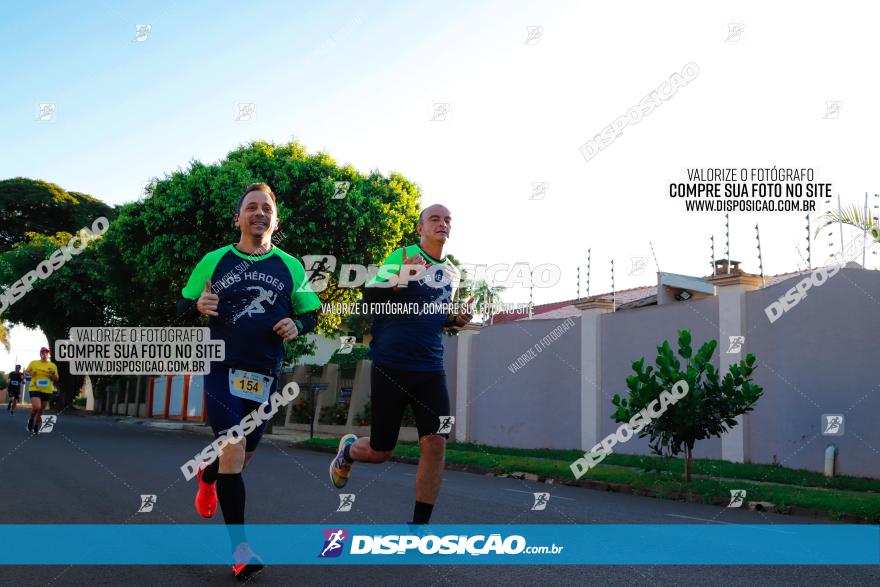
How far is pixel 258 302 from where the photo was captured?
4.55 meters

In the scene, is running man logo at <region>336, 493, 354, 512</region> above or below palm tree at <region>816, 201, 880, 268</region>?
below

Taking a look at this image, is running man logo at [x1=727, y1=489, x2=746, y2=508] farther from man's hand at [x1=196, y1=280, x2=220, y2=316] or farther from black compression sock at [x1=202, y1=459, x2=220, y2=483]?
man's hand at [x1=196, y1=280, x2=220, y2=316]

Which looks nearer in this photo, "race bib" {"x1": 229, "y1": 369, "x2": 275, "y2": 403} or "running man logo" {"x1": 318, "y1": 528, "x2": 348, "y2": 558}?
"race bib" {"x1": 229, "y1": 369, "x2": 275, "y2": 403}

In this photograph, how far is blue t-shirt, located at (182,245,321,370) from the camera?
4.48 meters

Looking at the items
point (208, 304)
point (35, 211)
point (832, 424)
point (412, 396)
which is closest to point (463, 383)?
point (832, 424)

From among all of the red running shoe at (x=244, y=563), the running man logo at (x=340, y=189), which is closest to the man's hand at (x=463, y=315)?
the red running shoe at (x=244, y=563)

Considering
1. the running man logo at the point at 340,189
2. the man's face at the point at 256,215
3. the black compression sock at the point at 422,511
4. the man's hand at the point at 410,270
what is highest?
the running man logo at the point at 340,189

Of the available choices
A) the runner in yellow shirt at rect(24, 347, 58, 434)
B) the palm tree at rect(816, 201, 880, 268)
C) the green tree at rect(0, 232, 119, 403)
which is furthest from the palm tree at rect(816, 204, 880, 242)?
the green tree at rect(0, 232, 119, 403)

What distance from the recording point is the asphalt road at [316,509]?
4270mm

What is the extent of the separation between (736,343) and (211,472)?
481 inches

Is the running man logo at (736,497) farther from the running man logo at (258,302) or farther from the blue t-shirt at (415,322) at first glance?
the running man logo at (258,302)

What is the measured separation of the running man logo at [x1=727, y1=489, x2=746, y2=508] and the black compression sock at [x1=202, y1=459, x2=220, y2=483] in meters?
6.97

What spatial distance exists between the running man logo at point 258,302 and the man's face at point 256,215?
324mm

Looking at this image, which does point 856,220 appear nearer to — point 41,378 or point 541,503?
point 541,503
